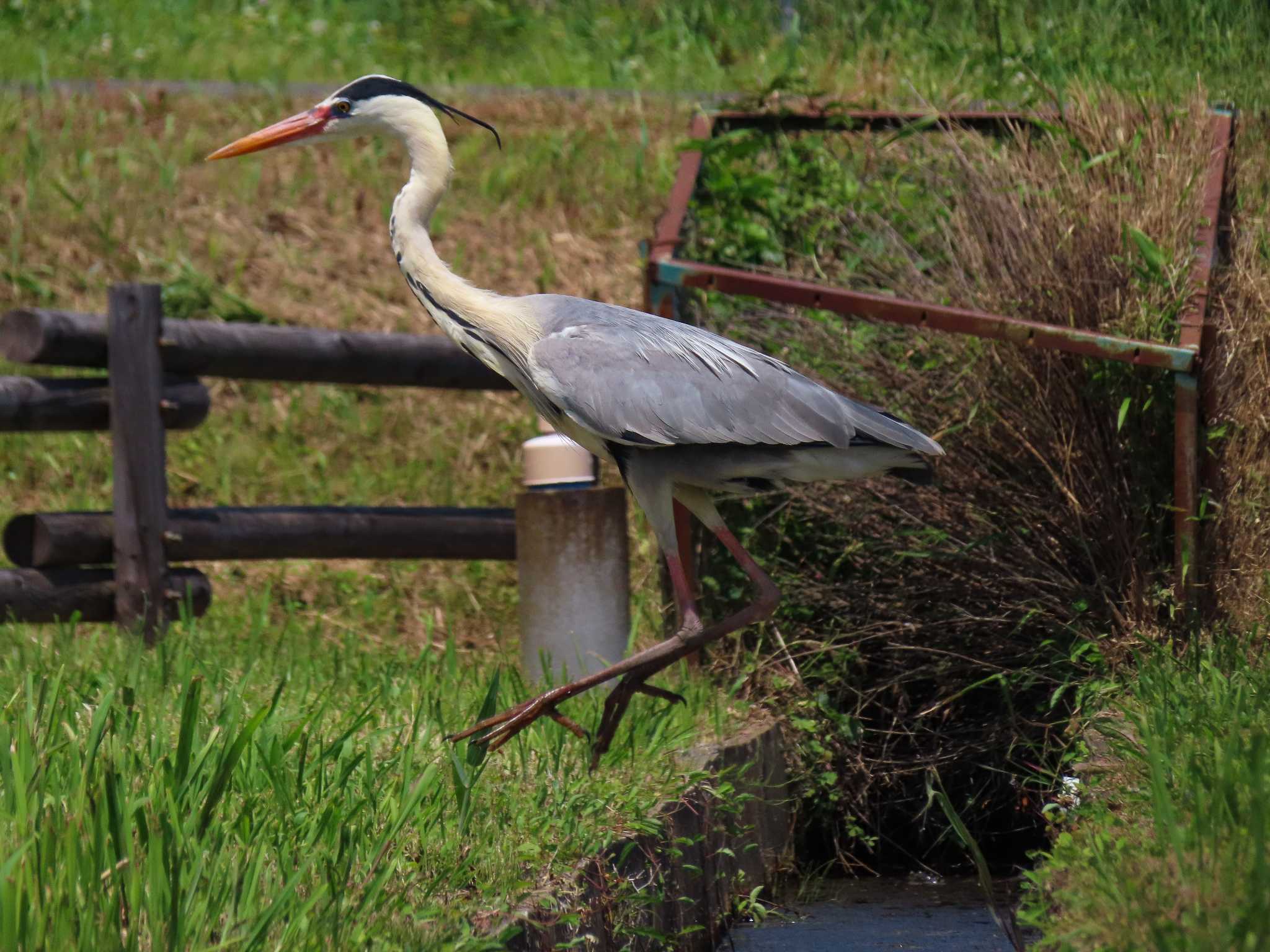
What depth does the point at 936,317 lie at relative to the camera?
511cm

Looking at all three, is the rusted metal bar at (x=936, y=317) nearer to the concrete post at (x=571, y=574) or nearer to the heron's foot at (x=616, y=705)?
the concrete post at (x=571, y=574)

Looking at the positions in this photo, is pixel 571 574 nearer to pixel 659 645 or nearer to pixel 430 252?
pixel 659 645

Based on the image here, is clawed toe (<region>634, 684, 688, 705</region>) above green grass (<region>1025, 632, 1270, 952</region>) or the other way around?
the other way around

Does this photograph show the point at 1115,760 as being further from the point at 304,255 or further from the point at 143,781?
the point at 304,255

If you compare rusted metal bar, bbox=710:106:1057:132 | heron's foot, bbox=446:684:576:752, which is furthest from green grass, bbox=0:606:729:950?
rusted metal bar, bbox=710:106:1057:132

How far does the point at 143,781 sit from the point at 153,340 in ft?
11.4

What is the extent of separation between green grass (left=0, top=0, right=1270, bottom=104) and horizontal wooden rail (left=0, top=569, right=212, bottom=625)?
387cm

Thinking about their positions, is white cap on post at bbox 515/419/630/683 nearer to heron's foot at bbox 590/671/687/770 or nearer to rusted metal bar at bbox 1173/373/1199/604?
heron's foot at bbox 590/671/687/770

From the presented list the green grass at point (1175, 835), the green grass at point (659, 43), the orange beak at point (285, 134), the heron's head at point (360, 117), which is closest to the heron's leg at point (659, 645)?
the green grass at point (1175, 835)

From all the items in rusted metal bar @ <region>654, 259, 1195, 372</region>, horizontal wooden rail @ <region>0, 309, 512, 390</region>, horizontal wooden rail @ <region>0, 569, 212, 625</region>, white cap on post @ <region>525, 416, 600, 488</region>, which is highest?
rusted metal bar @ <region>654, 259, 1195, 372</region>

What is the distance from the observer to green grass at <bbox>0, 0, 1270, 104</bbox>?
23.1 ft

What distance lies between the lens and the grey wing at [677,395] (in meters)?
4.48

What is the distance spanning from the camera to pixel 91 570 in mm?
6352

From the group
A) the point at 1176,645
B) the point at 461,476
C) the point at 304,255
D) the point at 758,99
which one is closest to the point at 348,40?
the point at 304,255
